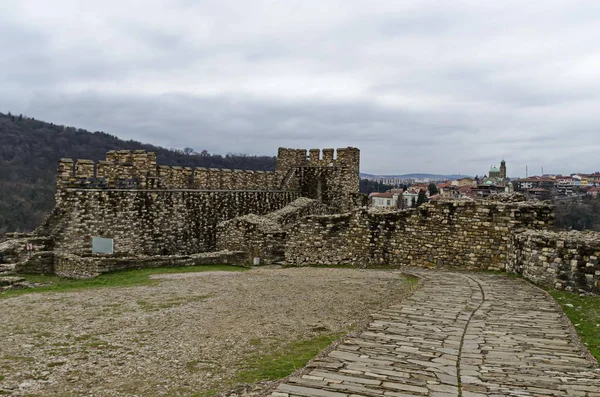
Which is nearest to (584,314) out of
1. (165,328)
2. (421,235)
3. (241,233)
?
(421,235)

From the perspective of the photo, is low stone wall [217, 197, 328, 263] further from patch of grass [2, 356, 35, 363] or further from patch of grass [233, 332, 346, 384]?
patch of grass [2, 356, 35, 363]

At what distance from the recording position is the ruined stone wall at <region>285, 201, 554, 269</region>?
1393 cm

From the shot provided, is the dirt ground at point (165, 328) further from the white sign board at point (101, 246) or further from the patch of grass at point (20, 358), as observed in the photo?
the white sign board at point (101, 246)

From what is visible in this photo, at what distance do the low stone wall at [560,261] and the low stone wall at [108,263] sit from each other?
978cm

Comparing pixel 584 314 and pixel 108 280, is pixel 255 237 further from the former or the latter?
pixel 584 314

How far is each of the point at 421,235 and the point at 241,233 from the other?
6.72 meters

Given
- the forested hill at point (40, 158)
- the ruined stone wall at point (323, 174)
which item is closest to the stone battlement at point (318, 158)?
the ruined stone wall at point (323, 174)

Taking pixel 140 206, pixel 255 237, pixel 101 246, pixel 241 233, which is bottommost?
pixel 101 246

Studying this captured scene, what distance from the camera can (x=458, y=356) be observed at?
20.5 feet

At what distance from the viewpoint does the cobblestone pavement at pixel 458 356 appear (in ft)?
16.9

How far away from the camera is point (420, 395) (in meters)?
4.93

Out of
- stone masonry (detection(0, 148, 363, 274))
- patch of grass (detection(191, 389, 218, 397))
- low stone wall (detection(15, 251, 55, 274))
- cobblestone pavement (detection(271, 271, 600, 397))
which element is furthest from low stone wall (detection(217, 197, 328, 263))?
patch of grass (detection(191, 389, 218, 397))

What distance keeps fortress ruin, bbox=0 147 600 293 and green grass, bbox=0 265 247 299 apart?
418mm

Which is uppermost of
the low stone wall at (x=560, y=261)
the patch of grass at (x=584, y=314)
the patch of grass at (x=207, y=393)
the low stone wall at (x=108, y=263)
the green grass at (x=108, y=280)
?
the low stone wall at (x=560, y=261)
